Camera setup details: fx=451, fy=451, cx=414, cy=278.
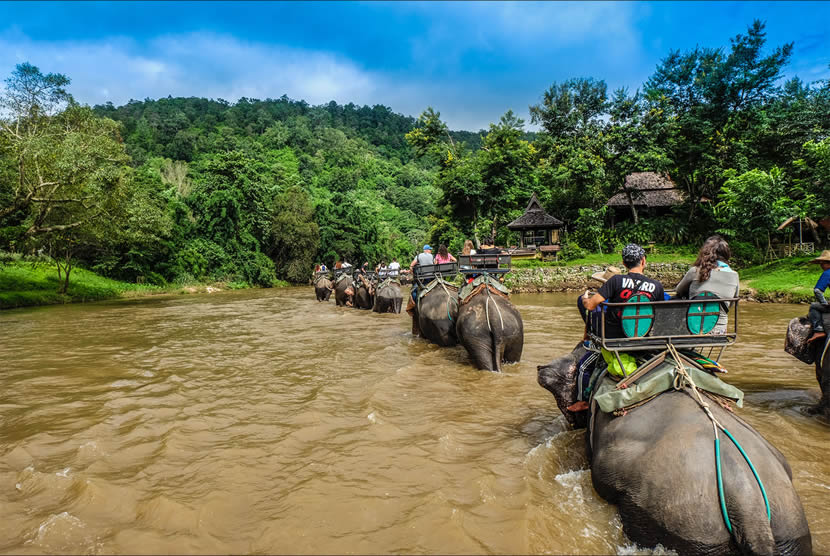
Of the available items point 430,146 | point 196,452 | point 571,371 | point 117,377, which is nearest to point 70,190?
point 117,377

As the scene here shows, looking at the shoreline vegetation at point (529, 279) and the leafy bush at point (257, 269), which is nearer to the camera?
the shoreline vegetation at point (529, 279)

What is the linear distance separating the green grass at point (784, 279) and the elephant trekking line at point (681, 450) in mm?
16091

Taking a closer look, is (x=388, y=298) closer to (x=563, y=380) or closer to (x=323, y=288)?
(x=323, y=288)

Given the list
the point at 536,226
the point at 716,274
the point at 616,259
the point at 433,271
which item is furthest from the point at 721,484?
the point at 536,226

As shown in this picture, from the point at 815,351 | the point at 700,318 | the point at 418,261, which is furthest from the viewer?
the point at 418,261

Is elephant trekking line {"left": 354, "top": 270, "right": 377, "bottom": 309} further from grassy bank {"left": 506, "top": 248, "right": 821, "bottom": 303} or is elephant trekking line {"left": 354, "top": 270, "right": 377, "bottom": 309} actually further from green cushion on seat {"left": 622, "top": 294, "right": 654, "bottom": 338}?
green cushion on seat {"left": 622, "top": 294, "right": 654, "bottom": 338}

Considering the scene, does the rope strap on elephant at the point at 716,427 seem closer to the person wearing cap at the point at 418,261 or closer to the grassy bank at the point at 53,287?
the person wearing cap at the point at 418,261

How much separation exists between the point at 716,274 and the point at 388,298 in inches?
498

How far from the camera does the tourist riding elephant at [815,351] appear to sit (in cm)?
485

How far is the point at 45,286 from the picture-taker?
87.5ft

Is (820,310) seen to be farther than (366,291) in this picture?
No

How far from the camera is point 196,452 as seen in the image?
14.8ft

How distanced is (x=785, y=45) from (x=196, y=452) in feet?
128

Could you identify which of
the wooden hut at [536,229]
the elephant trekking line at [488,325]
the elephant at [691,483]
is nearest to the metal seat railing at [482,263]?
the elephant trekking line at [488,325]
